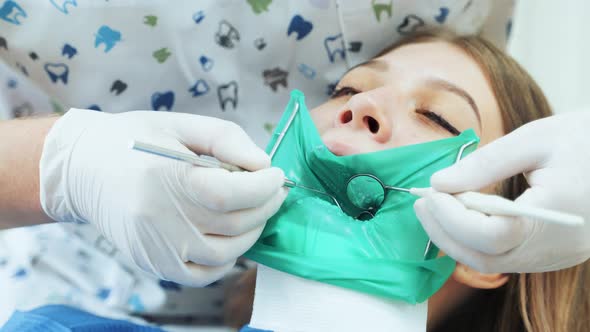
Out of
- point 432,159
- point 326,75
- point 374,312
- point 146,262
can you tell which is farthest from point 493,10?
point 146,262

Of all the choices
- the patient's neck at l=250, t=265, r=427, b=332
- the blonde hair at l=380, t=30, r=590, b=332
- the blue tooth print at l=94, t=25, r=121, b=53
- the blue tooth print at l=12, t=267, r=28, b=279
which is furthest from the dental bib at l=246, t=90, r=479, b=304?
the blue tooth print at l=12, t=267, r=28, b=279

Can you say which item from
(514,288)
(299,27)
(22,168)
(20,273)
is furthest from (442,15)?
(20,273)

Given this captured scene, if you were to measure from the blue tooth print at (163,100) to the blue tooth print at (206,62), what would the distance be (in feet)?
0.36

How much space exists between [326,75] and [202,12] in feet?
1.22

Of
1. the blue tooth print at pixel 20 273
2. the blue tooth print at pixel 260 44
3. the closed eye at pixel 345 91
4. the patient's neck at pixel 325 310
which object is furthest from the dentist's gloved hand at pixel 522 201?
the blue tooth print at pixel 20 273

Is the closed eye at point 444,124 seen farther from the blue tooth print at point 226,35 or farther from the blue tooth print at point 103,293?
the blue tooth print at point 103,293

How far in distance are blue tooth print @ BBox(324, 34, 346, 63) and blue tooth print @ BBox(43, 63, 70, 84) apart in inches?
25.3

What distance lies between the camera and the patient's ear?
3.54ft

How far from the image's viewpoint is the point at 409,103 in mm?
1070

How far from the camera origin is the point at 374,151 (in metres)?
0.97

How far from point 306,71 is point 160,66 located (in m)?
0.38

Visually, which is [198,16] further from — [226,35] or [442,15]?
[442,15]

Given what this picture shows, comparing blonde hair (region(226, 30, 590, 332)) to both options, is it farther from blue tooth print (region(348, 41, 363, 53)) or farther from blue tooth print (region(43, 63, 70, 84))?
blue tooth print (region(43, 63, 70, 84))

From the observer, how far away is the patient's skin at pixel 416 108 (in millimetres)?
1004
